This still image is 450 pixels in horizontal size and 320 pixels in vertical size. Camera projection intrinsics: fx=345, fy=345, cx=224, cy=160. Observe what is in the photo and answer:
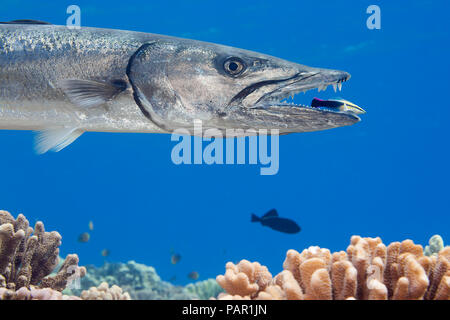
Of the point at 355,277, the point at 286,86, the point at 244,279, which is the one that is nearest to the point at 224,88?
the point at 286,86

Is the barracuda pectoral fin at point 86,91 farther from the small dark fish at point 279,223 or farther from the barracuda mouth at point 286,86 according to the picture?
the small dark fish at point 279,223

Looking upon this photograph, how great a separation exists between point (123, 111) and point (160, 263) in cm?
6364

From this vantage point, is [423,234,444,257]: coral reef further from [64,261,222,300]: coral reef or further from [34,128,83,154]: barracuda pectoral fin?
[64,261,222,300]: coral reef

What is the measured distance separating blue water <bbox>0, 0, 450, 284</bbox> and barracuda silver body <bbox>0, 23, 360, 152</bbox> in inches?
979

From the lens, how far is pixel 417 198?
2758 inches

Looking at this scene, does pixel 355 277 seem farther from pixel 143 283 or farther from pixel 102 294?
pixel 143 283

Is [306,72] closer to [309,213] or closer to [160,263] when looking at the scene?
[160,263]

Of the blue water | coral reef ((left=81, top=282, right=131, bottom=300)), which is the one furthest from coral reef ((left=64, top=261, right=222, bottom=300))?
the blue water

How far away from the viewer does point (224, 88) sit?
3326 millimetres

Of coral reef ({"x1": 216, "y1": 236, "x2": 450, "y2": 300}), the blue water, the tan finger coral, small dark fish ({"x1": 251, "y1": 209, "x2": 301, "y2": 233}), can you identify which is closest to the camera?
coral reef ({"x1": 216, "y1": 236, "x2": 450, "y2": 300})

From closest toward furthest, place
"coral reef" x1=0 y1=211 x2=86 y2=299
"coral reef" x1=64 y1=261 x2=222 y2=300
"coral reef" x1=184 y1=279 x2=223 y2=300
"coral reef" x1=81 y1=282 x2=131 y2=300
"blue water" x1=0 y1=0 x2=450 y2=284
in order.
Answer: "coral reef" x1=0 y1=211 x2=86 y2=299 < "coral reef" x1=81 y1=282 x2=131 y2=300 < "coral reef" x1=64 y1=261 x2=222 y2=300 < "coral reef" x1=184 y1=279 x2=223 y2=300 < "blue water" x1=0 y1=0 x2=450 y2=284

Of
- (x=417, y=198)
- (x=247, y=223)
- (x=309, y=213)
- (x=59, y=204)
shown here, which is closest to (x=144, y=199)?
(x=59, y=204)

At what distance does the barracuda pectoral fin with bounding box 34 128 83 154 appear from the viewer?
A: 141 inches

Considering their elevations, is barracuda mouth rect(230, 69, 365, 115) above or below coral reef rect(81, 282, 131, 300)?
above
